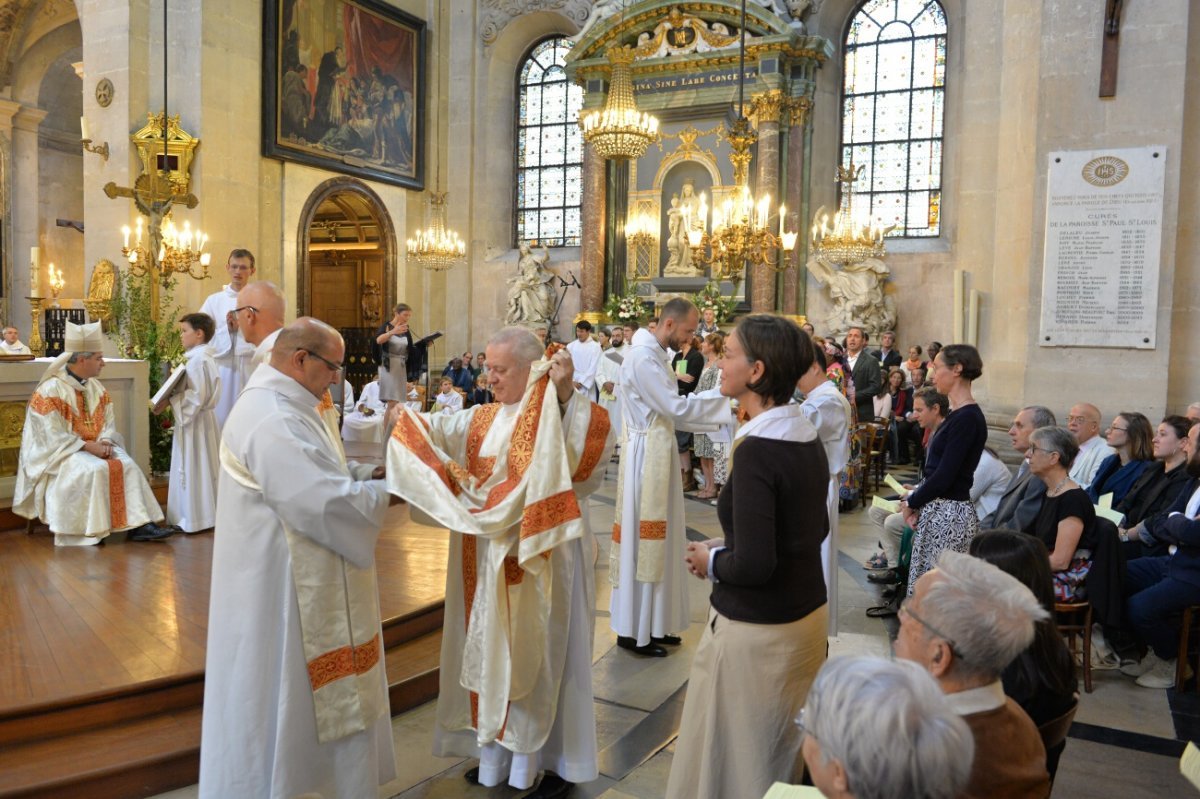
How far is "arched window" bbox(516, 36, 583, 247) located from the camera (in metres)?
18.8

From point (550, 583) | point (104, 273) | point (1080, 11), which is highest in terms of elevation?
point (1080, 11)

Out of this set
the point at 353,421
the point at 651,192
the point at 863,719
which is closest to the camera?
the point at 863,719

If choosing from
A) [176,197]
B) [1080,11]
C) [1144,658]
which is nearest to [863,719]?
[1144,658]

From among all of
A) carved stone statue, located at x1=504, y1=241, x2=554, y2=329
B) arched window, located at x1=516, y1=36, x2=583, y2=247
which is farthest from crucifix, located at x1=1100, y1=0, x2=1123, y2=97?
arched window, located at x1=516, y1=36, x2=583, y2=247

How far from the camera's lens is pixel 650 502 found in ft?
16.6

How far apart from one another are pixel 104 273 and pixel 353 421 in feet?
16.1

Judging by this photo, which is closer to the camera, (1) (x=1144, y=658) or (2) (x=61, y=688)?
(2) (x=61, y=688)

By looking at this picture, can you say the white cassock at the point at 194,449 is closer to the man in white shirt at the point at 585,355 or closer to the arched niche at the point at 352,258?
the man in white shirt at the point at 585,355

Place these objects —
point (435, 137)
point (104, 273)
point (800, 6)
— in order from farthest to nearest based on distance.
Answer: point (435, 137) → point (800, 6) → point (104, 273)

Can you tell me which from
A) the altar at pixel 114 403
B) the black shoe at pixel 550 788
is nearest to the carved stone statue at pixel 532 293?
the altar at pixel 114 403

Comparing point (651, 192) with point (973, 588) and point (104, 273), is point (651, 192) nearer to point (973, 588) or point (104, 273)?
point (104, 273)

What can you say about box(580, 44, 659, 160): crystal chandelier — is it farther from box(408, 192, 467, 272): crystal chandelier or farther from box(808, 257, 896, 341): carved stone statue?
box(408, 192, 467, 272): crystal chandelier

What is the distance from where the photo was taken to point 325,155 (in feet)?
51.6

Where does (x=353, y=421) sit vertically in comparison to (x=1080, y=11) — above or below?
below
